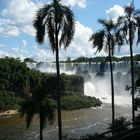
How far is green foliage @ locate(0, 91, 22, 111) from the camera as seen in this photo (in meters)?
91.1

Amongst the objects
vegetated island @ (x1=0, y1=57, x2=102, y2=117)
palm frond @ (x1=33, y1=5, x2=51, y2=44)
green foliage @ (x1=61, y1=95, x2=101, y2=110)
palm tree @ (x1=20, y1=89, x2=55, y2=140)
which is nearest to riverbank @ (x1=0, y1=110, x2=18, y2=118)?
vegetated island @ (x1=0, y1=57, x2=102, y2=117)

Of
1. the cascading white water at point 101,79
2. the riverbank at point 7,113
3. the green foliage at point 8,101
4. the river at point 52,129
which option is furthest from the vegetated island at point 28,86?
the river at point 52,129

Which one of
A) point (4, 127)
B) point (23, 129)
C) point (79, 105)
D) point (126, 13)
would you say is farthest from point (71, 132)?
point (79, 105)

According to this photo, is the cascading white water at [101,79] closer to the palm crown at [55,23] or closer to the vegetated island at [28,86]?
the vegetated island at [28,86]

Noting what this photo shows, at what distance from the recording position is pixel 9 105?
92250mm

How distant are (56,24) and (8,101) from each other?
72.6m

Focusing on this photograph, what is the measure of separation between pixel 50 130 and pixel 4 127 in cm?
1141

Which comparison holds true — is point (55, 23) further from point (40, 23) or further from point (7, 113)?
point (7, 113)

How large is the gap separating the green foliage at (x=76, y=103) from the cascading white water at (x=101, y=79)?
5.90 m

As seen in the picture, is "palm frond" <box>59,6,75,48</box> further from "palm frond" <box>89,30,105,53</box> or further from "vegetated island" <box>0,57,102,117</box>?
"vegetated island" <box>0,57,102,117</box>

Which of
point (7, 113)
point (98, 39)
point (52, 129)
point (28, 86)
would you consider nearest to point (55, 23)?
point (98, 39)

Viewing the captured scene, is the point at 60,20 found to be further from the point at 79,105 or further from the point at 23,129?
the point at 79,105

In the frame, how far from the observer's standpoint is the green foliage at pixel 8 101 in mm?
91125

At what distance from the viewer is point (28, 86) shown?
10344 centimetres
